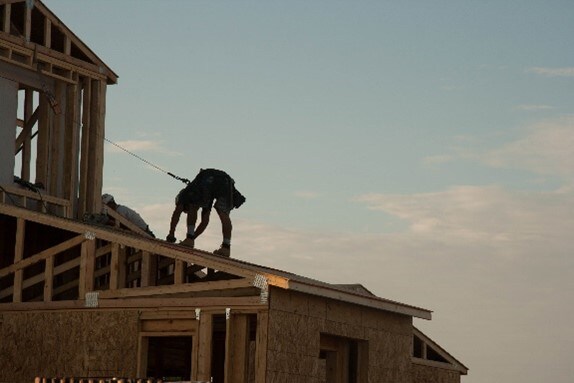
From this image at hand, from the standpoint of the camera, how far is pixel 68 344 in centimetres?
2781

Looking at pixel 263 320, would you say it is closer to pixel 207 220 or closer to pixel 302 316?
pixel 302 316

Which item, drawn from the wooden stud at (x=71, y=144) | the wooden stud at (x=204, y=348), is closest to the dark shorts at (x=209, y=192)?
the wooden stud at (x=71, y=144)

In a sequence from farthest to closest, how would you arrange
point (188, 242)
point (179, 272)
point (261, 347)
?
point (188, 242) < point (179, 272) < point (261, 347)

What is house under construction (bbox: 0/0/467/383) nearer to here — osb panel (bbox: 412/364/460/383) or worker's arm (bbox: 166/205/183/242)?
osb panel (bbox: 412/364/460/383)

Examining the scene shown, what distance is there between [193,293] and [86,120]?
10.3 m

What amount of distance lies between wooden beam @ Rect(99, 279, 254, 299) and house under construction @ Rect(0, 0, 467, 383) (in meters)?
0.03

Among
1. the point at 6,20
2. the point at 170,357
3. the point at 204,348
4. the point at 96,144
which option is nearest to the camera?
the point at 204,348

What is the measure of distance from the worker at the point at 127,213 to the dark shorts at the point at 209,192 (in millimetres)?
5051

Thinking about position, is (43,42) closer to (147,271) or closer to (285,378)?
(147,271)

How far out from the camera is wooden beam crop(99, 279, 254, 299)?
26.1m

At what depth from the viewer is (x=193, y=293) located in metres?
26.7

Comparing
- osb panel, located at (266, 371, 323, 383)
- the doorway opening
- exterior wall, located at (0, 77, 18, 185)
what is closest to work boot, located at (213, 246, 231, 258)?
the doorway opening

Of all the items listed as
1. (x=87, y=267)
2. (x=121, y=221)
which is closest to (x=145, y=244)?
(x=87, y=267)

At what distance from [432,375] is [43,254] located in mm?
10498
